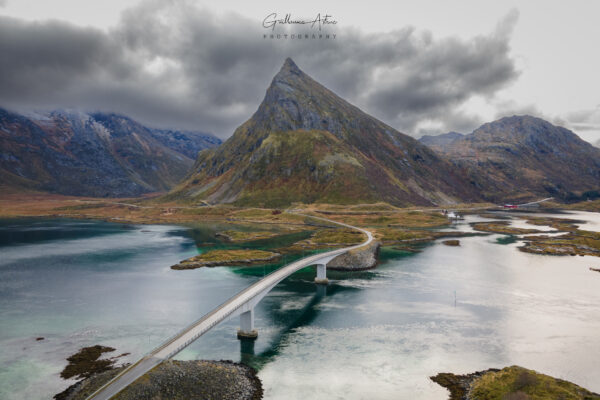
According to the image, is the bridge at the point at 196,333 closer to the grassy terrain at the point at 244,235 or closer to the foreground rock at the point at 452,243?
the grassy terrain at the point at 244,235

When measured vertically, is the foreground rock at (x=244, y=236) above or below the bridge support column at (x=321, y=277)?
above

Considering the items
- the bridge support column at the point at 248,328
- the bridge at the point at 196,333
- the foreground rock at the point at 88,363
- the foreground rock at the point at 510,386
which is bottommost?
the foreground rock at the point at 510,386

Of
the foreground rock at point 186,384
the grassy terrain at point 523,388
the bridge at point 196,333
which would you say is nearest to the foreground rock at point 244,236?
the bridge at point 196,333

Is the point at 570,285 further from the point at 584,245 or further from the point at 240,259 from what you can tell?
the point at 240,259

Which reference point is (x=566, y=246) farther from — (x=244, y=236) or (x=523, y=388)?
(x=244, y=236)

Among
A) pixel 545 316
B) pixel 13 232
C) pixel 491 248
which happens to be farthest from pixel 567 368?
pixel 13 232

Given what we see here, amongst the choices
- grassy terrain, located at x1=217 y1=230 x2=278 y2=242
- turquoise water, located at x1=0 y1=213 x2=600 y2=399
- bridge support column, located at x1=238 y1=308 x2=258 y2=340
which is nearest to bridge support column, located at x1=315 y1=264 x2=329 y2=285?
turquoise water, located at x1=0 y1=213 x2=600 y2=399

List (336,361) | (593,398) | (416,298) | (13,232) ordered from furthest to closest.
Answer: (13,232) → (416,298) → (336,361) → (593,398)

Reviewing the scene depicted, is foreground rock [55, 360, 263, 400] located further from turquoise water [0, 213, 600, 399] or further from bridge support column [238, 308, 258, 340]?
bridge support column [238, 308, 258, 340]

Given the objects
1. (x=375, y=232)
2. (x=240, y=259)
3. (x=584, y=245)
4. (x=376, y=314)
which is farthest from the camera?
(x=375, y=232)
